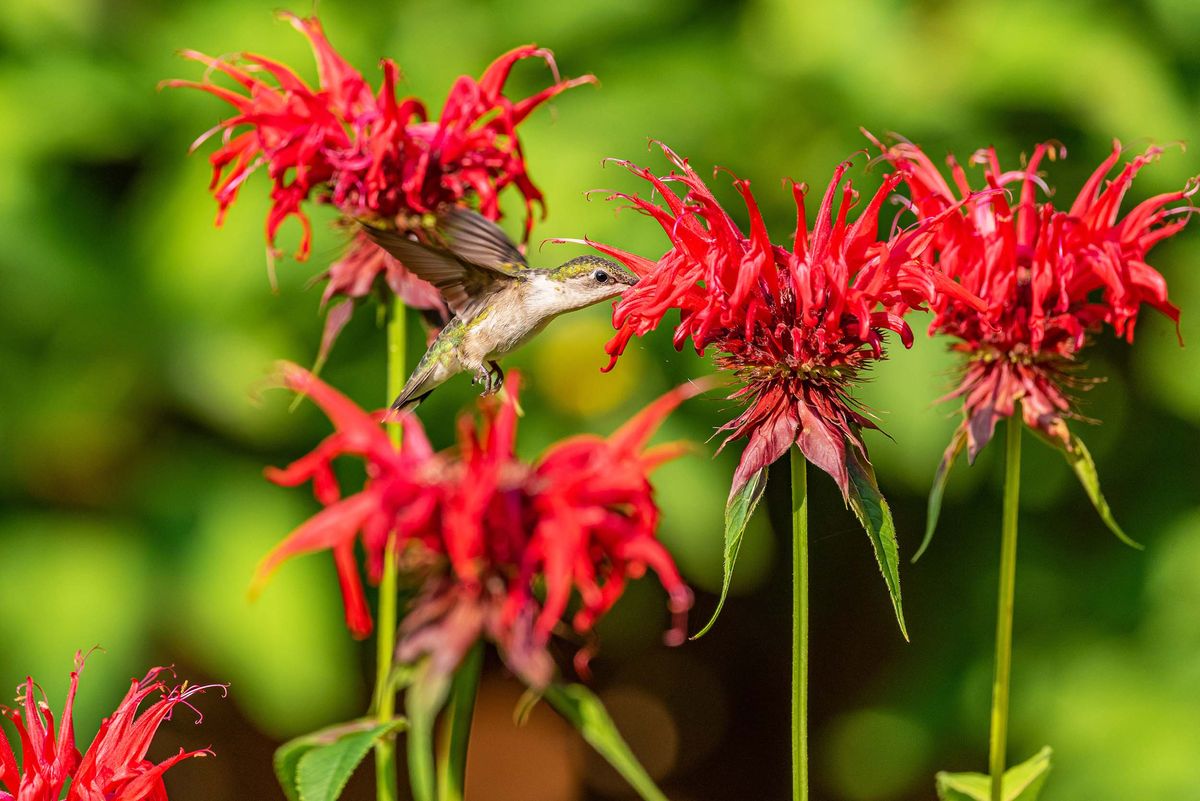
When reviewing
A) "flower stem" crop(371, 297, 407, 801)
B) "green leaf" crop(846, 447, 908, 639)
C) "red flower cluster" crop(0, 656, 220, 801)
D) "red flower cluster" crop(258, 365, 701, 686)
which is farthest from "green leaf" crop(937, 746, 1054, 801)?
"red flower cluster" crop(0, 656, 220, 801)

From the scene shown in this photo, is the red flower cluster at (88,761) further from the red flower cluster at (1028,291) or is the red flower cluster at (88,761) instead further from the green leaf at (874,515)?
the red flower cluster at (1028,291)

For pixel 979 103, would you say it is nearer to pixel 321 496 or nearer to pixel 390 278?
pixel 390 278

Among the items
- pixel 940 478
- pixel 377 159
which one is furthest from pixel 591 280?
pixel 940 478

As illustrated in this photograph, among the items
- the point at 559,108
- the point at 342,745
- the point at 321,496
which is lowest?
the point at 342,745

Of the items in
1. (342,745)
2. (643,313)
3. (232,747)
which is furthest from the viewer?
(232,747)

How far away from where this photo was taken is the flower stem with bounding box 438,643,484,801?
0.75 metres

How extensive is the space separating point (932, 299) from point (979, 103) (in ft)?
4.12

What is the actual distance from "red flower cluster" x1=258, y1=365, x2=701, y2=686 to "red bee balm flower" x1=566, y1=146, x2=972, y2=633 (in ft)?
0.31

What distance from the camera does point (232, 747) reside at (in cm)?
257

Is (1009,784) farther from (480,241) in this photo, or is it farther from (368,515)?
(480,241)

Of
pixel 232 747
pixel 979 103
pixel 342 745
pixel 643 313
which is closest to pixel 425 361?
pixel 643 313

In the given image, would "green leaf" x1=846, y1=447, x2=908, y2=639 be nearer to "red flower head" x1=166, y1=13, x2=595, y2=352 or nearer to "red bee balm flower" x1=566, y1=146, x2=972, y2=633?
Result: "red bee balm flower" x1=566, y1=146, x2=972, y2=633

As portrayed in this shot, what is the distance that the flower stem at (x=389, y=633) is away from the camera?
2.91 feet

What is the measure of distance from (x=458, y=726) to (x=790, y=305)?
1.22 feet
